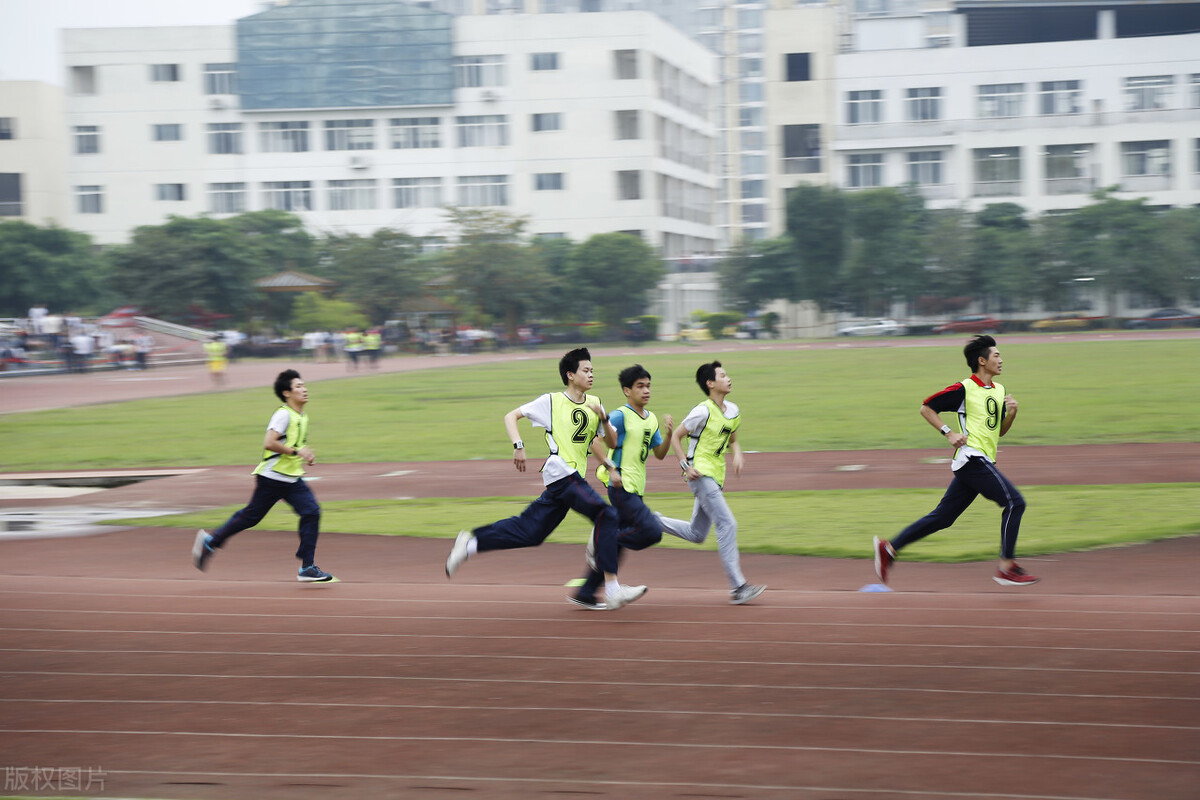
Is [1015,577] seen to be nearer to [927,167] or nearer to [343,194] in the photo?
[927,167]

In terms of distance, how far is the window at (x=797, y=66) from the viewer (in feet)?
233

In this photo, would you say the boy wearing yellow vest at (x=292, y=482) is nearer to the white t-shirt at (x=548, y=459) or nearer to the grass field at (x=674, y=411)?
the white t-shirt at (x=548, y=459)

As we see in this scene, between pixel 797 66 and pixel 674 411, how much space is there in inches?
2046

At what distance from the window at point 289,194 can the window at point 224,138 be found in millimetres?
3156

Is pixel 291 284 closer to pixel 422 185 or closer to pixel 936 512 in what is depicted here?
pixel 422 185

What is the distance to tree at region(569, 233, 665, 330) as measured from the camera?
2478 inches

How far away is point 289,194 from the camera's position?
7712cm

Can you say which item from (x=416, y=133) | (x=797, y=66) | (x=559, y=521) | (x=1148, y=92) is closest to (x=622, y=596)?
(x=559, y=521)

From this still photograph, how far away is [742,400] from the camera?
27.2 meters

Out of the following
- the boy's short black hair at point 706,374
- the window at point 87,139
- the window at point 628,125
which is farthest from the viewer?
the window at point 87,139

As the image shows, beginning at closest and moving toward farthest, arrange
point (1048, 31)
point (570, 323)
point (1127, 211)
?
point (1127, 211) < point (570, 323) < point (1048, 31)

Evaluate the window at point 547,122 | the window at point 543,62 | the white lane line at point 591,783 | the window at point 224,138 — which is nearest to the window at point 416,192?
the window at point 547,122

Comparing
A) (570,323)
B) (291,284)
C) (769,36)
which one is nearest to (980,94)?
(769,36)

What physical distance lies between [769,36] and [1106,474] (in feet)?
199
